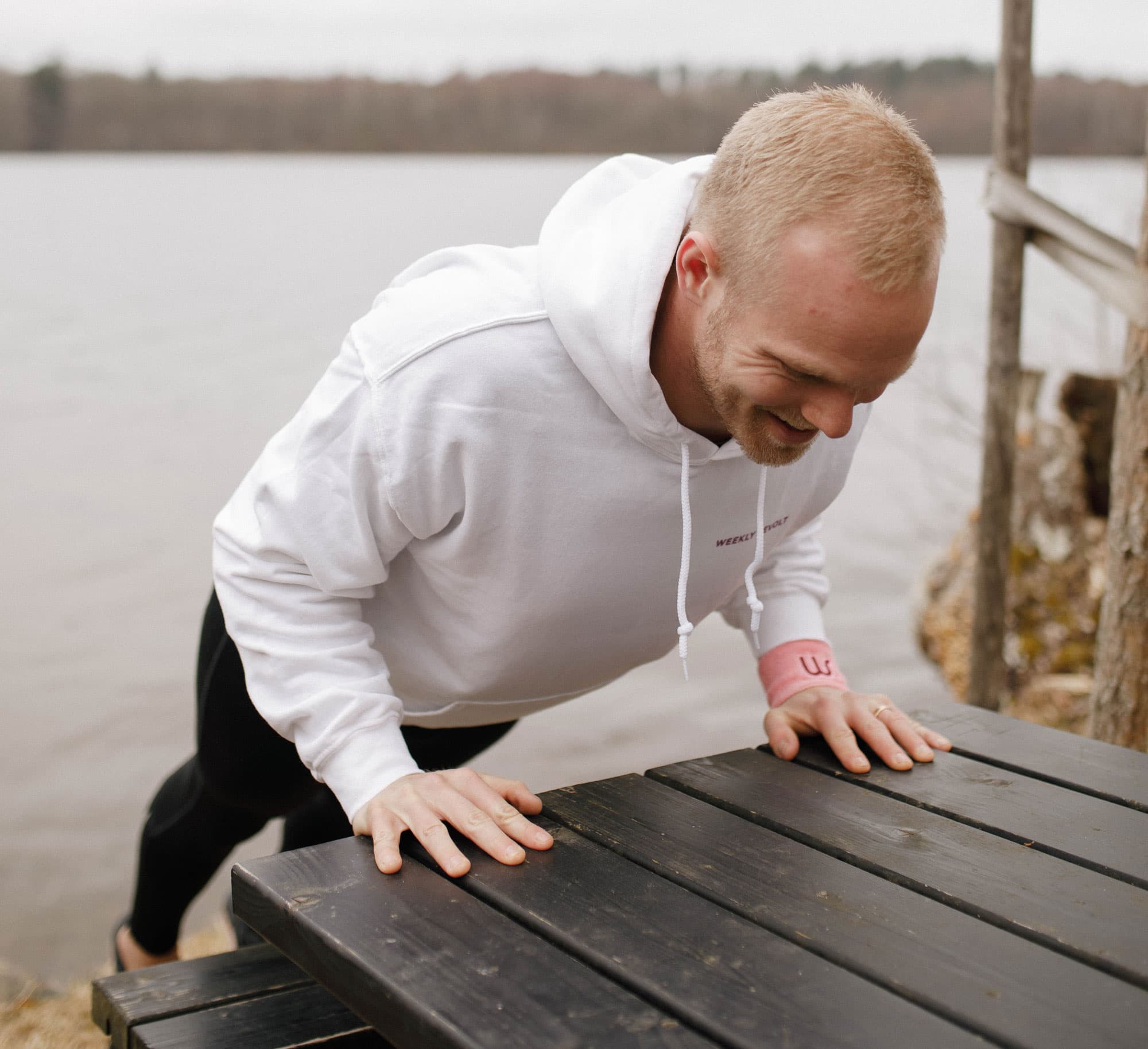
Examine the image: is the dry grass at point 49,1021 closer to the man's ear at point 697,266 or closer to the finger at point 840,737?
the finger at point 840,737

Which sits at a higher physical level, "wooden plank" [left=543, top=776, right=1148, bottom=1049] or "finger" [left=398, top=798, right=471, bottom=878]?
"finger" [left=398, top=798, right=471, bottom=878]

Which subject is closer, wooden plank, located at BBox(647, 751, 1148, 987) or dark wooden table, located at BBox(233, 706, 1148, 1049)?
dark wooden table, located at BBox(233, 706, 1148, 1049)

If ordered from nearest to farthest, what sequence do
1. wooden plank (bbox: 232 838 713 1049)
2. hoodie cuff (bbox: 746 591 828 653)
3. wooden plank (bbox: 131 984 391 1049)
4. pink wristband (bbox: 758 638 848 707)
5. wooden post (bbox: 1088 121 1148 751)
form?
wooden plank (bbox: 232 838 713 1049)
wooden plank (bbox: 131 984 391 1049)
pink wristband (bbox: 758 638 848 707)
hoodie cuff (bbox: 746 591 828 653)
wooden post (bbox: 1088 121 1148 751)

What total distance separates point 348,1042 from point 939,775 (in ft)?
2.57

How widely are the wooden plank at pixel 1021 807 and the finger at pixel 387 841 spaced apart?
0.55m

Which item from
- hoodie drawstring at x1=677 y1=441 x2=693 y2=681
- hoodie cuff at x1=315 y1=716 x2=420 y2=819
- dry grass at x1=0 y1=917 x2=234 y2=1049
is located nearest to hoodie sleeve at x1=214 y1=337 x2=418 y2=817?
hoodie cuff at x1=315 y1=716 x2=420 y2=819

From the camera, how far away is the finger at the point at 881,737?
156 centimetres

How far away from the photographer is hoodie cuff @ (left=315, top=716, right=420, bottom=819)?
140cm

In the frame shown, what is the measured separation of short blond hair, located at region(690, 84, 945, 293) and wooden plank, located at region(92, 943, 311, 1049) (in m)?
1.09

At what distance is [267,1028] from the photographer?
152cm

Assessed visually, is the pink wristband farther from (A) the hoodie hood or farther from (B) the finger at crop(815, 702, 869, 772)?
(A) the hoodie hood

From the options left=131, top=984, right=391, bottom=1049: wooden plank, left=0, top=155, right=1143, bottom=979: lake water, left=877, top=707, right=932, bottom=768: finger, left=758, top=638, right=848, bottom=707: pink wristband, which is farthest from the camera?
left=0, top=155, right=1143, bottom=979: lake water

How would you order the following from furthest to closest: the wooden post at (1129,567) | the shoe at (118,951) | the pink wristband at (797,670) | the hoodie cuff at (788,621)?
1. the wooden post at (1129,567)
2. the shoe at (118,951)
3. the hoodie cuff at (788,621)
4. the pink wristband at (797,670)

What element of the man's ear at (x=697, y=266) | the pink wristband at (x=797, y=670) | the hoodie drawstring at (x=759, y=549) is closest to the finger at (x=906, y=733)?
the pink wristband at (x=797, y=670)
